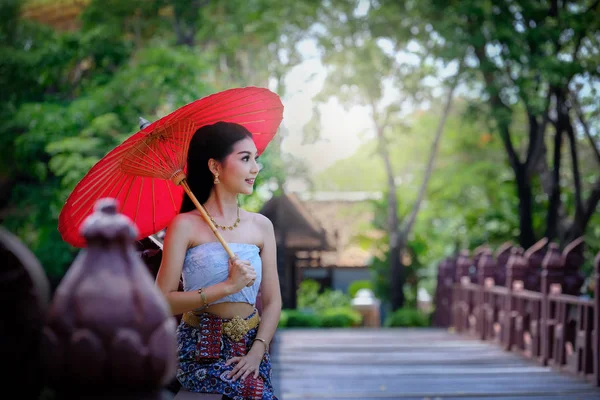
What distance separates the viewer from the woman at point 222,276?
2.62 metres

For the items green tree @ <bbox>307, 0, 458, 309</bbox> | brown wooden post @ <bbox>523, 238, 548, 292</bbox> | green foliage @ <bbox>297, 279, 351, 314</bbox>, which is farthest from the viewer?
green foliage @ <bbox>297, 279, 351, 314</bbox>

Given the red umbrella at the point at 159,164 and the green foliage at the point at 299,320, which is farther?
the green foliage at the point at 299,320

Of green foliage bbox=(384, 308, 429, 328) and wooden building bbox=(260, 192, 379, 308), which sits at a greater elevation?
wooden building bbox=(260, 192, 379, 308)

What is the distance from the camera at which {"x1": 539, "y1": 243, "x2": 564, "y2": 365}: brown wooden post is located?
7801mm

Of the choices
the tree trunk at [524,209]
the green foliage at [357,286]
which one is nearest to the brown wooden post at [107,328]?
the tree trunk at [524,209]

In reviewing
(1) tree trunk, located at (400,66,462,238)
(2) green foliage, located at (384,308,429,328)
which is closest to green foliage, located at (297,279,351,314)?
(1) tree trunk, located at (400,66,462,238)

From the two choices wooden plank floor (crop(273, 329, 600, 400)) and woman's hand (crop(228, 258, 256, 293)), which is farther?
wooden plank floor (crop(273, 329, 600, 400))

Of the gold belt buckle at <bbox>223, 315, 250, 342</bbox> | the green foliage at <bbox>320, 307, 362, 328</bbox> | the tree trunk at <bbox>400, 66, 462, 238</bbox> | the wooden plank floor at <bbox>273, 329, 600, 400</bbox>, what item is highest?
the tree trunk at <bbox>400, 66, 462, 238</bbox>

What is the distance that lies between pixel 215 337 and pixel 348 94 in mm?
16957

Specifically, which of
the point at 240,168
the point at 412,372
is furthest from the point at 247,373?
the point at 412,372

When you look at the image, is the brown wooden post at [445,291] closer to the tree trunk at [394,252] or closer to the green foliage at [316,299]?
the tree trunk at [394,252]

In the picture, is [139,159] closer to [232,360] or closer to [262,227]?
[262,227]

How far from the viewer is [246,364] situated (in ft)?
8.65

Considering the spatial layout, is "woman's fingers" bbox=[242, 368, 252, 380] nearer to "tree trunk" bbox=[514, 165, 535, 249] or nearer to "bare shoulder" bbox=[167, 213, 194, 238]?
"bare shoulder" bbox=[167, 213, 194, 238]
